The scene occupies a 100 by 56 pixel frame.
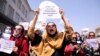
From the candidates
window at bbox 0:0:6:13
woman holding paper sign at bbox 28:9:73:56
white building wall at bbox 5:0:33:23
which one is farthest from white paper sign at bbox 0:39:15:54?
white building wall at bbox 5:0:33:23

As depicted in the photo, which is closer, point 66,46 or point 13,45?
point 66,46

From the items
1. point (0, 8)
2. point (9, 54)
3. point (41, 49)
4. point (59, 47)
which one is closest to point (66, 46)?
point (59, 47)

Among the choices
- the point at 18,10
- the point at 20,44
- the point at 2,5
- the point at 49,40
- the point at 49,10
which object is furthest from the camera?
the point at 18,10

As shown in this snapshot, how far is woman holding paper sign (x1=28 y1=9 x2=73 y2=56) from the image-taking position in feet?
18.2

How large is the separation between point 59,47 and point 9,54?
1.36 meters

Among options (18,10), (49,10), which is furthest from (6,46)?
→ (18,10)

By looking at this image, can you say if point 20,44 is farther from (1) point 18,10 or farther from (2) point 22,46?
(1) point 18,10

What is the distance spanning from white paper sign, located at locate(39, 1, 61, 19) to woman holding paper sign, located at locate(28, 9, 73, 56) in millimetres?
597

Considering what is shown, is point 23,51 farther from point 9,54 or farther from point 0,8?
point 0,8

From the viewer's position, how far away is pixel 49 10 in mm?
6496

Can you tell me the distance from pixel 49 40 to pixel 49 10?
1084mm

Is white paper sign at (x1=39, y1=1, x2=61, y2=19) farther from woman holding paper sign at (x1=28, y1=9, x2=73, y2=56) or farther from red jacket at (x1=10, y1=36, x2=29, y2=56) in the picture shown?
red jacket at (x1=10, y1=36, x2=29, y2=56)

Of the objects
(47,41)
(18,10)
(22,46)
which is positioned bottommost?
(18,10)

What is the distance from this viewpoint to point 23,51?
6.06 m
